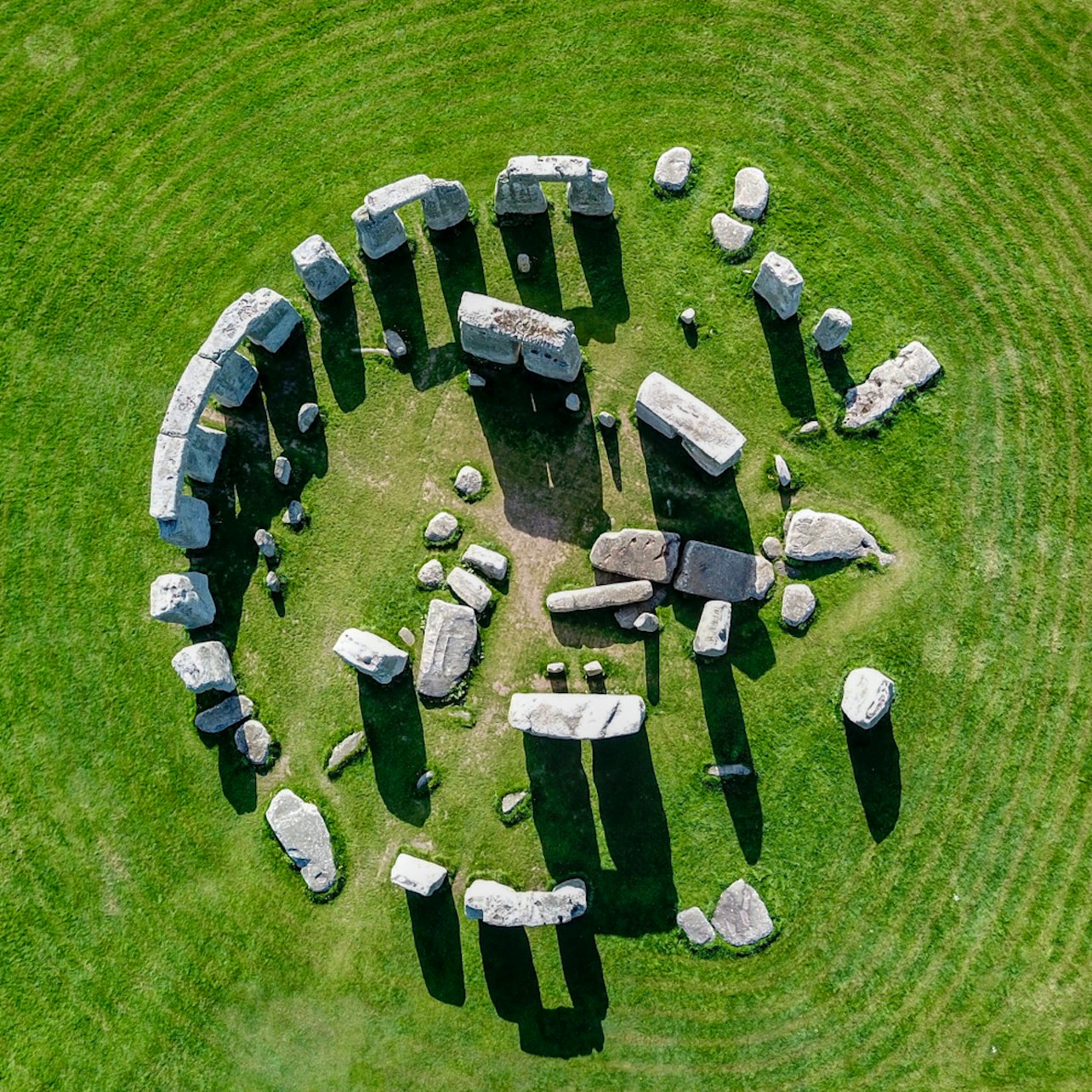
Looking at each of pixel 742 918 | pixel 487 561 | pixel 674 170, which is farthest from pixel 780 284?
pixel 742 918

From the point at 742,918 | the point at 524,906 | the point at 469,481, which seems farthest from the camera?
the point at 469,481

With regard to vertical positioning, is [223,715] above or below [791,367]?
below

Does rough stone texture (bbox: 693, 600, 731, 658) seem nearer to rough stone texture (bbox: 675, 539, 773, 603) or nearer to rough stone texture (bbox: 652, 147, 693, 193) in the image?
rough stone texture (bbox: 675, 539, 773, 603)

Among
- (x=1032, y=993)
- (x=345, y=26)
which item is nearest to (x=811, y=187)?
(x=345, y=26)

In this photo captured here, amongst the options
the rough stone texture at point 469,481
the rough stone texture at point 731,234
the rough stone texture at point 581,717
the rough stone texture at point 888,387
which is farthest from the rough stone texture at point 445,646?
the rough stone texture at point 731,234

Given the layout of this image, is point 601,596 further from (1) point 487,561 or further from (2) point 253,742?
(2) point 253,742

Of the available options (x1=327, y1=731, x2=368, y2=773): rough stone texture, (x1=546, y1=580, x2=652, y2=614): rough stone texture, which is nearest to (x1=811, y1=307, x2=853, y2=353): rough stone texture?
(x1=546, y1=580, x2=652, y2=614): rough stone texture
